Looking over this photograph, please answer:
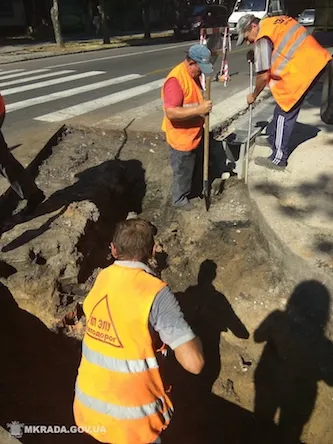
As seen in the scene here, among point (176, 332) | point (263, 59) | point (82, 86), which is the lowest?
point (82, 86)

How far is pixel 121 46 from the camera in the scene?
73.8 feet

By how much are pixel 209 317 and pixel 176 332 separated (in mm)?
2497

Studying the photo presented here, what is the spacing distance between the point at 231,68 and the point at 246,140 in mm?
8422

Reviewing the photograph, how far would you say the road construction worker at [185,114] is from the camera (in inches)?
180

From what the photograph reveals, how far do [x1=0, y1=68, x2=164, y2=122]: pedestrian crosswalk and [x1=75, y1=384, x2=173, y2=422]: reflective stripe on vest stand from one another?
20.5 feet

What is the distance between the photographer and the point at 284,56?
196 inches

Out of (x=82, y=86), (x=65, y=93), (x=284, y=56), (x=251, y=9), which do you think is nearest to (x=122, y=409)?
(x=284, y=56)

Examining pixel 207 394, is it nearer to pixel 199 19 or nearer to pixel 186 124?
pixel 186 124

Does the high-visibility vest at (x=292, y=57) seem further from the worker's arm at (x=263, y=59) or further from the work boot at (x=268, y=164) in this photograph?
the work boot at (x=268, y=164)

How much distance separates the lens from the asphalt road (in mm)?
8312

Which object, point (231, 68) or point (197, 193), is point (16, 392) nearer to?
point (197, 193)

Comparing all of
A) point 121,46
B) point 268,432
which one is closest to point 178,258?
point 268,432

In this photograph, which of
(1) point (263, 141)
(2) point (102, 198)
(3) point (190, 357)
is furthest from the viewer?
(1) point (263, 141)

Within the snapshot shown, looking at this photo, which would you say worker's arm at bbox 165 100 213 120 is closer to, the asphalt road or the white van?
the asphalt road
